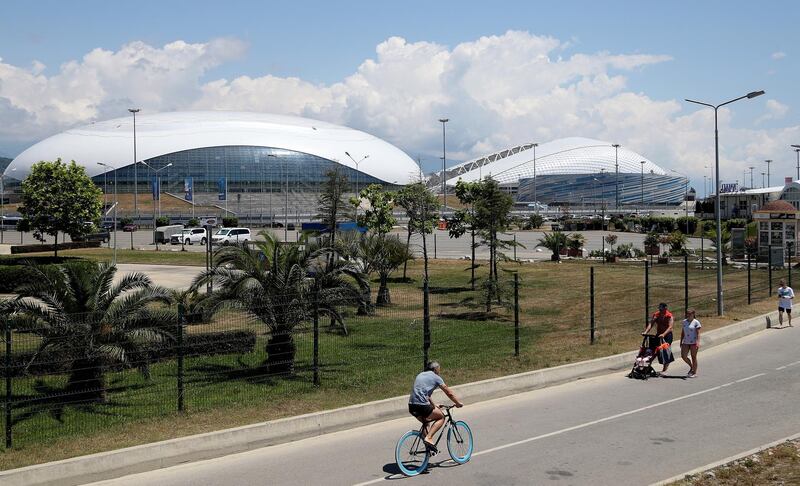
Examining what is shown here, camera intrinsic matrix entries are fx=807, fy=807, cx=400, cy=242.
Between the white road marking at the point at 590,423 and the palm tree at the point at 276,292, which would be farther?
the palm tree at the point at 276,292

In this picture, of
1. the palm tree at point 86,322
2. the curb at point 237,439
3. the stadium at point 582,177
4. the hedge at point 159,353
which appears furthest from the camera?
the stadium at point 582,177

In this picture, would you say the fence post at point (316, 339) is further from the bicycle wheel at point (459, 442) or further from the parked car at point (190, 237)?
the parked car at point (190, 237)

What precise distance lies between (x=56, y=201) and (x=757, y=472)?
126ft

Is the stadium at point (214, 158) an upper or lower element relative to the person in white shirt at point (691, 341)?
upper

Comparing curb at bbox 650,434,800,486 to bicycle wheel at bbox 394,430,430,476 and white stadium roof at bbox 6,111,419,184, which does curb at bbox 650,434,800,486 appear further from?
white stadium roof at bbox 6,111,419,184

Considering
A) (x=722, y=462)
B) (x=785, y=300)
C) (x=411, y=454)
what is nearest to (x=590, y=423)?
(x=722, y=462)

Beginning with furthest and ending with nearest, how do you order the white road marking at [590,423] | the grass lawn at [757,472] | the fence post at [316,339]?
the fence post at [316,339]
the white road marking at [590,423]
the grass lawn at [757,472]

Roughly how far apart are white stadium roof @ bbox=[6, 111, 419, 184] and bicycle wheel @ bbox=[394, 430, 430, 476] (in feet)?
397

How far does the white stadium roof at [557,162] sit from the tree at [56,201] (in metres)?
122

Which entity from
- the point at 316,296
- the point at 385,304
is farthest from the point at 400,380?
the point at 385,304

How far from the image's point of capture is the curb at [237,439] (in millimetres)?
9289

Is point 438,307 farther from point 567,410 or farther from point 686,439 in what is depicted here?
point 686,439

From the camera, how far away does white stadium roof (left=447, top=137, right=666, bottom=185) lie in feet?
543

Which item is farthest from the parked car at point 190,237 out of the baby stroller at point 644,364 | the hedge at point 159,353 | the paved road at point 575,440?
the paved road at point 575,440
